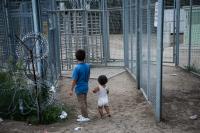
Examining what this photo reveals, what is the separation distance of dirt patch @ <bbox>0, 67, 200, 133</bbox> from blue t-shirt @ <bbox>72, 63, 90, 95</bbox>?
64 centimetres

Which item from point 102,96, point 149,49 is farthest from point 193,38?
→ point 102,96

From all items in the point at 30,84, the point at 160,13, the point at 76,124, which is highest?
the point at 160,13

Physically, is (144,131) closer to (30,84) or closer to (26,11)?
(30,84)

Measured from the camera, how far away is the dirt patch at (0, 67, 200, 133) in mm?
5809

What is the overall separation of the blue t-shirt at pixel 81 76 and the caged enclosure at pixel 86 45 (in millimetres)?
Result: 694

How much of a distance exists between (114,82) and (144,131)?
13.3 feet

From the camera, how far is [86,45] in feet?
37.1

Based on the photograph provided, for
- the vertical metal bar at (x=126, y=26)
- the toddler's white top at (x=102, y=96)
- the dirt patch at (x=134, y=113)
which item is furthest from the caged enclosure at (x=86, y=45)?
the toddler's white top at (x=102, y=96)

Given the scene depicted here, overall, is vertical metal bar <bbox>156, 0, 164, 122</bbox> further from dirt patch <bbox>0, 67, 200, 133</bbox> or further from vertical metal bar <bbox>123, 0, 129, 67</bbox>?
vertical metal bar <bbox>123, 0, 129, 67</bbox>

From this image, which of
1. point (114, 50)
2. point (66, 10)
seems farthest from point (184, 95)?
point (114, 50)

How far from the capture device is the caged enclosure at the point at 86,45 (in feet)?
21.1

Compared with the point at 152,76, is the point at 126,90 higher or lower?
lower

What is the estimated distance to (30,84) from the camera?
632 cm

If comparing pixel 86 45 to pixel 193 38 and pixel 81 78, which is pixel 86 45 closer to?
pixel 193 38
